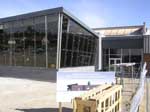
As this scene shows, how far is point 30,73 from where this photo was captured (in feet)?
97.7

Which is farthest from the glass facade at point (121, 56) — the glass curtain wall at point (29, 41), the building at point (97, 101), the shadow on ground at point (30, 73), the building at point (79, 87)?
the building at point (97, 101)

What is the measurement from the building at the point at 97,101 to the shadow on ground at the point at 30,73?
56.7 ft

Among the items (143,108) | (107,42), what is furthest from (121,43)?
(143,108)

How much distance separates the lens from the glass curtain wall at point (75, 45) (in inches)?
1102

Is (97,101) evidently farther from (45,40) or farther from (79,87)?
(45,40)

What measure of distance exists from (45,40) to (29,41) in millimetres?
2703

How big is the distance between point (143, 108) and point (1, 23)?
2492 cm

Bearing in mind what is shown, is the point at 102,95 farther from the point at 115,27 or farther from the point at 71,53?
the point at 115,27

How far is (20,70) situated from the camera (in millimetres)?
31188

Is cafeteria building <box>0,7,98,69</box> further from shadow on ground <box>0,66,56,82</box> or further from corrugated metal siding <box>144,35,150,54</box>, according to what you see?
corrugated metal siding <box>144,35,150,54</box>

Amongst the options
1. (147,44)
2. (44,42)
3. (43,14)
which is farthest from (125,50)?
(43,14)

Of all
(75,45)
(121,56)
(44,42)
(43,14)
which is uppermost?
(43,14)

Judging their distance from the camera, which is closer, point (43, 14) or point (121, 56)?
point (43, 14)

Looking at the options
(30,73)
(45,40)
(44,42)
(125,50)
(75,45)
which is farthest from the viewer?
(125,50)
